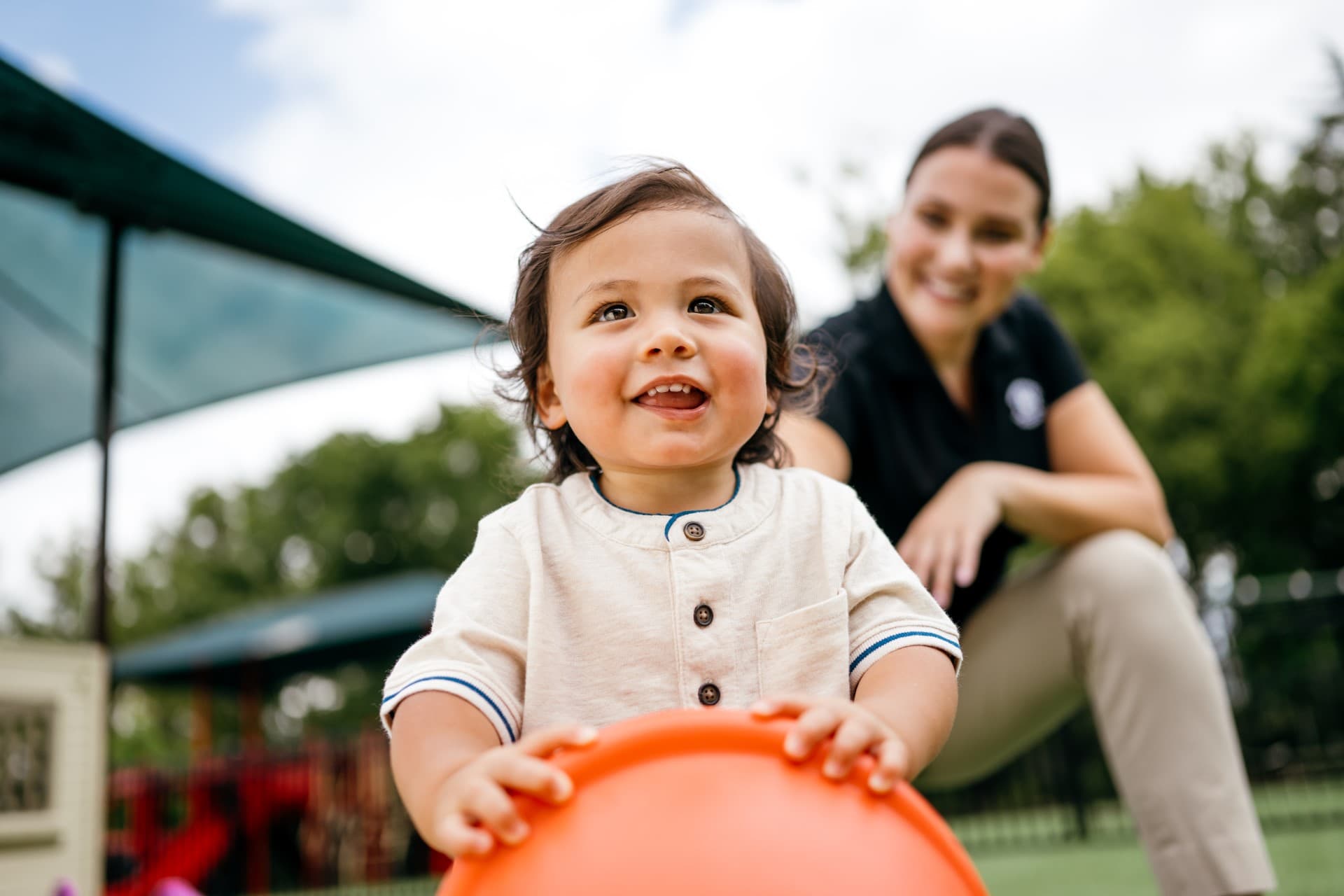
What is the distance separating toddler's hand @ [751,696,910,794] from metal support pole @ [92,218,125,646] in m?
4.24

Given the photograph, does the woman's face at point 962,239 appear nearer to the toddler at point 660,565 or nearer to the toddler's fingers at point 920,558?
the toddler's fingers at point 920,558

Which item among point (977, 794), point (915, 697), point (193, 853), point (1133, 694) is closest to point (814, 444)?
point (1133, 694)

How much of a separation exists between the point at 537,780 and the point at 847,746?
0.97 ft

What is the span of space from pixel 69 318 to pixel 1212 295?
20883 millimetres

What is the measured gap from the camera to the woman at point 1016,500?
7.27 ft

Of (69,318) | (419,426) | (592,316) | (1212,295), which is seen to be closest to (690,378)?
(592,316)

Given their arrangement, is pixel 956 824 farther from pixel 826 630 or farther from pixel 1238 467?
pixel 1238 467

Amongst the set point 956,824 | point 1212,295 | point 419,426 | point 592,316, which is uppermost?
point 419,426

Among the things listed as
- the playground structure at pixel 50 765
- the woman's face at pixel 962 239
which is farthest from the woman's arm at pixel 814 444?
the playground structure at pixel 50 765

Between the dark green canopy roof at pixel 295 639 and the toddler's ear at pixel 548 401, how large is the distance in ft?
38.1

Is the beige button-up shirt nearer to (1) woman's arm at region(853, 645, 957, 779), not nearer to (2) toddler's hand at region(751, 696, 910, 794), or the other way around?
(1) woman's arm at region(853, 645, 957, 779)

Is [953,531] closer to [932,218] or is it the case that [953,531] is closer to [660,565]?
[932,218]

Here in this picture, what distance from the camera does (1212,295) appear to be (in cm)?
2142

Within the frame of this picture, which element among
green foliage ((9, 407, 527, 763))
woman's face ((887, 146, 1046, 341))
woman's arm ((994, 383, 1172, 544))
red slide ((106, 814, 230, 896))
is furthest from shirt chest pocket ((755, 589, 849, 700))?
green foliage ((9, 407, 527, 763))
